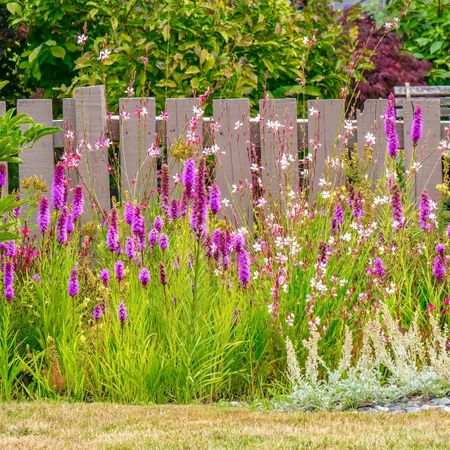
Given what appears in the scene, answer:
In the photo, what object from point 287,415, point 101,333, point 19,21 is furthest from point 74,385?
point 19,21

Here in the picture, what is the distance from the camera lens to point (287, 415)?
477cm

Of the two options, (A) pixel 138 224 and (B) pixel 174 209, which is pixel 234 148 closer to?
(B) pixel 174 209

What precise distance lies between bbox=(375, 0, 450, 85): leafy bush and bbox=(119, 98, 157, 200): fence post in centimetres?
637

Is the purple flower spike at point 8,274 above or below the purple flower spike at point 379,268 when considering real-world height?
above

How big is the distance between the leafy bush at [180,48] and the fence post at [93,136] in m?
0.88

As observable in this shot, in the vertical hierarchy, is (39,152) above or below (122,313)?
above

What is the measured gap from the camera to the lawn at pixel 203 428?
4.17m

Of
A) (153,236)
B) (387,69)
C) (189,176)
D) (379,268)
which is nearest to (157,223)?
(153,236)

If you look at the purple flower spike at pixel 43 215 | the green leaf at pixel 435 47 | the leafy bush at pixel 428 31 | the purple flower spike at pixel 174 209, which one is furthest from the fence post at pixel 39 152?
the green leaf at pixel 435 47

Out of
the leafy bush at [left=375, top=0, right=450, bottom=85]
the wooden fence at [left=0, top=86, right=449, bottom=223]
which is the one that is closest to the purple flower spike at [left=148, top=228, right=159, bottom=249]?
the wooden fence at [left=0, top=86, right=449, bottom=223]

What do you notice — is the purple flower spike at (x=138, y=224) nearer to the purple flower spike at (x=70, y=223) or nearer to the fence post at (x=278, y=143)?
the purple flower spike at (x=70, y=223)

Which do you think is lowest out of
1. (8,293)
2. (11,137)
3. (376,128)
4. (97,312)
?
(97,312)

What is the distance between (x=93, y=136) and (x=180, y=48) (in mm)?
1601

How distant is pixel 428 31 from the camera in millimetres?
13125
